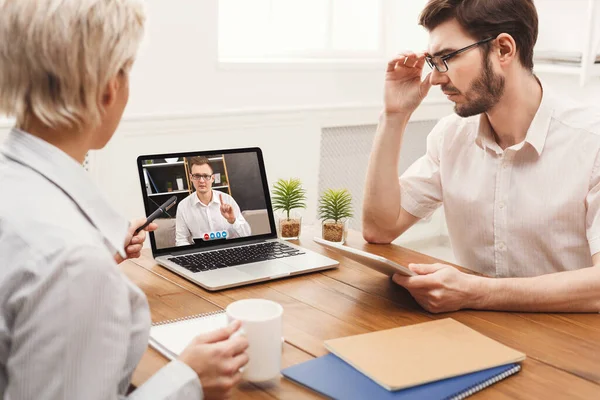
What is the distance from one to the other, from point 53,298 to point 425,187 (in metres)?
1.32

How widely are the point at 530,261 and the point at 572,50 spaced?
1.88 metres

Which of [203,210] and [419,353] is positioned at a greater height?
[203,210]

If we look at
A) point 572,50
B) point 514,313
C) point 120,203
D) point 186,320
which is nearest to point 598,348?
point 514,313

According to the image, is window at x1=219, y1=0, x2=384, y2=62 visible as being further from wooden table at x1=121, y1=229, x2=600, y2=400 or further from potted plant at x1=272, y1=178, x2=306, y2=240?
wooden table at x1=121, y1=229, x2=600, y2=400

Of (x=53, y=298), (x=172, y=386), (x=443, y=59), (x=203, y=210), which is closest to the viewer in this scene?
(x=53, y=298)

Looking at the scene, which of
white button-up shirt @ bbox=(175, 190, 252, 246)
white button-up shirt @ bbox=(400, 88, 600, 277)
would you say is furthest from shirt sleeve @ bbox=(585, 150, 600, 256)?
white button-up shirt @ bbox=(175, 190, 252, 246)

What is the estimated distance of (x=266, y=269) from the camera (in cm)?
154

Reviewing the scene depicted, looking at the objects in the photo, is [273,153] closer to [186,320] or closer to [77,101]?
[186,320]

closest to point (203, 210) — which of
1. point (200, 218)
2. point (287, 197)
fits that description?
point (200, 218)

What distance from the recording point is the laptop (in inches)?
61.9

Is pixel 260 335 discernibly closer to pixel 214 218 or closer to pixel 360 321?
pixel 360 321

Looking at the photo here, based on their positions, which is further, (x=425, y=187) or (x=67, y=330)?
(x=425, y=187)

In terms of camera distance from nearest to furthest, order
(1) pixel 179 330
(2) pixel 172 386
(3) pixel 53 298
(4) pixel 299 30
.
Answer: (3) pixel 53 298 < (2) pixel 172 386 < (1) pixel 179 330 < (4) pixel 299 30

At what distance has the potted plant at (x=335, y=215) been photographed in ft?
5.83
